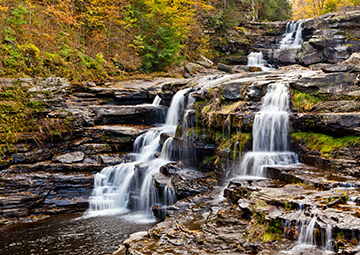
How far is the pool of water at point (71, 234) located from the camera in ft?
20.7

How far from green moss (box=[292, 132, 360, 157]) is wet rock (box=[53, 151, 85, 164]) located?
26.2 feet

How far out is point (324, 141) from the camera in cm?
729

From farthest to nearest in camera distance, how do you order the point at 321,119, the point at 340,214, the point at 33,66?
1. the point at 33,66
2. the point at 321,119
3. the point at 340,214

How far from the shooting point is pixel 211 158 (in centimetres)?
893

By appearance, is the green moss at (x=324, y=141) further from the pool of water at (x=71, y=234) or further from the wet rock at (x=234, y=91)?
the pool of water at (x=71, y=234)

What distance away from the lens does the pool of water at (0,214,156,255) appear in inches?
248

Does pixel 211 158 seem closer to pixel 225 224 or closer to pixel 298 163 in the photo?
pixel 298 163

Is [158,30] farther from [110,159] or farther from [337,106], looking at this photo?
[337,106]

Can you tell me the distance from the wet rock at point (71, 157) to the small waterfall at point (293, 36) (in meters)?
16.1

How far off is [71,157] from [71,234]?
385 centimetres

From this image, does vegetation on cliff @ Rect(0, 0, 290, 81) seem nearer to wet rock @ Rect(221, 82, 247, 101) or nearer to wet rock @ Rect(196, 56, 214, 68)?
wet rock @ Rect(196, 56, 214, 68)

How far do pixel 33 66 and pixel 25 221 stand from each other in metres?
7.10

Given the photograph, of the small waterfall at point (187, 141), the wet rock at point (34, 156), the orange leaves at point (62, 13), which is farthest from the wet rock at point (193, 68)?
the wet rock at point (34, 156)

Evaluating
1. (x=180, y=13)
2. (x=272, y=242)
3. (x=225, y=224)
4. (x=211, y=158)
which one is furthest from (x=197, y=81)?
(x=272, y=242)
